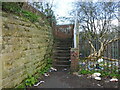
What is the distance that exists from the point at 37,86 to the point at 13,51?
1349 mm

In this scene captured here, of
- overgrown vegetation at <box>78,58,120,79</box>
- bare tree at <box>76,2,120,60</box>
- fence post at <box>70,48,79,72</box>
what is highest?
bare tree at <box>76,2,120,60</box>

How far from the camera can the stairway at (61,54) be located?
6.12 m

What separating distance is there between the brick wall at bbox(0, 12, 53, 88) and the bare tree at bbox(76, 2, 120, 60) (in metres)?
4.33

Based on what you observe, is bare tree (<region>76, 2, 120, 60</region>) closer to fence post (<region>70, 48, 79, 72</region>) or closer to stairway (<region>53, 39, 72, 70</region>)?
stairway (<region>53, 39, 72, 70</region>)

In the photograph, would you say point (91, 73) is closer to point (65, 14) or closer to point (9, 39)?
point (9, 39)

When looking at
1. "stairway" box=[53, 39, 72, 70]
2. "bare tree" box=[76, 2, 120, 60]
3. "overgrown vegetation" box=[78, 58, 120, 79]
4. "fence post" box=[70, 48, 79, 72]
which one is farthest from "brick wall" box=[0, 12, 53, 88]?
"bare tree" box=[76, 2, 120, 60]

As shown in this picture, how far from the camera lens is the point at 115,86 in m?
3.65

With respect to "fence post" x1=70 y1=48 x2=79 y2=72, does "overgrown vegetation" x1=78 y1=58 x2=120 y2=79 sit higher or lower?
lower

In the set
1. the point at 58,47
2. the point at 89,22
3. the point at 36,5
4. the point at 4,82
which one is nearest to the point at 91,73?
the point at 58,47

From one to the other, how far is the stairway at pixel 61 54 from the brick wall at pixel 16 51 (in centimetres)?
189

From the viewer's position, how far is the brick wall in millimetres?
2713

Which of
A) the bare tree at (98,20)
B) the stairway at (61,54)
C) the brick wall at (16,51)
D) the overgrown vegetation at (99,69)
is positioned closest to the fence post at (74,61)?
the overgrown vegetation at (99,69)

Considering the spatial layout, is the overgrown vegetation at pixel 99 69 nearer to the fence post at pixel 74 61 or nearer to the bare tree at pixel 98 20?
the fence post at pixel 74 61

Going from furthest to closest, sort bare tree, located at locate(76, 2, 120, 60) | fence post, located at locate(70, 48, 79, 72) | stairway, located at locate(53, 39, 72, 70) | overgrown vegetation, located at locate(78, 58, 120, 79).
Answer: bare tree, located at locate(76, 2, 120, 60) < stairway, located at locate(53, 39, 72, 70) < fence post, located at locate(70, 48, 79, 72) < overgrown vegetation, located at locate(78, 58, 120, 79)
